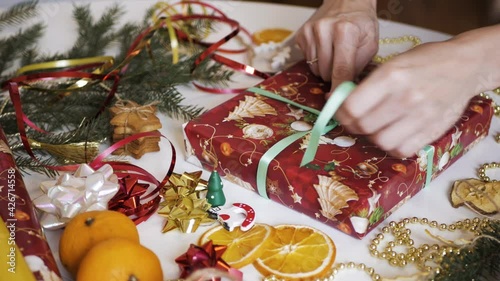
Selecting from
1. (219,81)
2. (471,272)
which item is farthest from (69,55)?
(471,272)

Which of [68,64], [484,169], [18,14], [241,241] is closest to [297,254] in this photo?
[241,241]

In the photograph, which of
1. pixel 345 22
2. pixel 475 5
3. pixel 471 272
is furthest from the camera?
pixel 475 5

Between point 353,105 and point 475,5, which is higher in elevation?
point 353,105

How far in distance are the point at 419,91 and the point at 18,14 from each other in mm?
1065

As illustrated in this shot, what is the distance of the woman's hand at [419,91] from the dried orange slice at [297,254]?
18 centimetres

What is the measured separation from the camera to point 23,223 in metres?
0.87

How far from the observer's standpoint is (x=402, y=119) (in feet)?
3.18

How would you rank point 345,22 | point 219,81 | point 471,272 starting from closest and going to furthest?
1. point 471,272
2. point 345,22
3. point 219,81

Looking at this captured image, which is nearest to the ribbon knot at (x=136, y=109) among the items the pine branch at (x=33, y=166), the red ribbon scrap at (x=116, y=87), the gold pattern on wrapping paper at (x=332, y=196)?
the red ribbon scrap at (x=116, y=87)

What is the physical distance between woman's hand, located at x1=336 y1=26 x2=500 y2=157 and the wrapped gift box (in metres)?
0.05

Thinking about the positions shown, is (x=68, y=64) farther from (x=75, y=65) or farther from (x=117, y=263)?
(x=117, y=263)

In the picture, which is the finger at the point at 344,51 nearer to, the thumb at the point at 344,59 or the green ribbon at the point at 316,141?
the thumb at the point at 344,59

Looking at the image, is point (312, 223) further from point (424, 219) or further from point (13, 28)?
point (13, 28)

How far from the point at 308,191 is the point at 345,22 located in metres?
0.38
